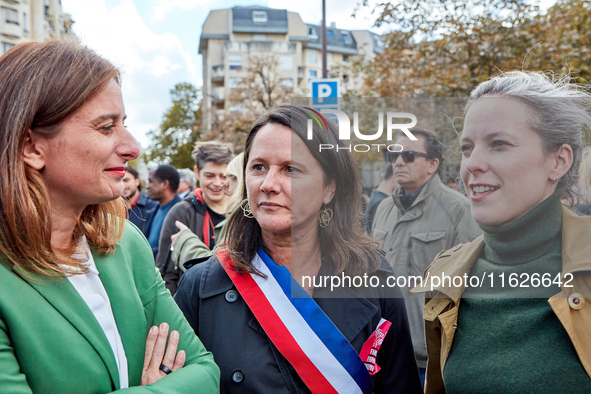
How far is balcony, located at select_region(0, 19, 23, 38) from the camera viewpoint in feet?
109

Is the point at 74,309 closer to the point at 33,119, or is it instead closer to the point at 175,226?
the point at 33,119

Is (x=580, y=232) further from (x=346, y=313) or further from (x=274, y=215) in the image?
(x=274, y=215)

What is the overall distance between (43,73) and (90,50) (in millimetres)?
231

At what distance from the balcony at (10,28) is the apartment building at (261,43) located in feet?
72.2

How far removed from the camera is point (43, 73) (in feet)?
5.28

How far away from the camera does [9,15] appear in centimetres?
3369

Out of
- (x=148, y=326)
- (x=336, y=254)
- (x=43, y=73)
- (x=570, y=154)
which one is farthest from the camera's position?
(x=336, y=254)

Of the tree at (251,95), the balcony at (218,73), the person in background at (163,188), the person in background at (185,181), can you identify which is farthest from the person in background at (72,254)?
the balcony at (218,73)

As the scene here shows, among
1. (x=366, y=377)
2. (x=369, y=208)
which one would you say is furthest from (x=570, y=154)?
(x=366, y=377)

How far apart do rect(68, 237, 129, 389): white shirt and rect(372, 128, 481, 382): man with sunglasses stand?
1.06 meters

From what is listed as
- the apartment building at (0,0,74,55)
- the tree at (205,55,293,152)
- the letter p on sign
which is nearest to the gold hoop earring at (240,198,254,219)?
the letter p on sign

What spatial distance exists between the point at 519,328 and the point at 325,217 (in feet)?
2.81

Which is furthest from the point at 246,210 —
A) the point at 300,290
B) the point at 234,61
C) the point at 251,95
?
the point at 234,61

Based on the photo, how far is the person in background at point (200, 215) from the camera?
426cm
